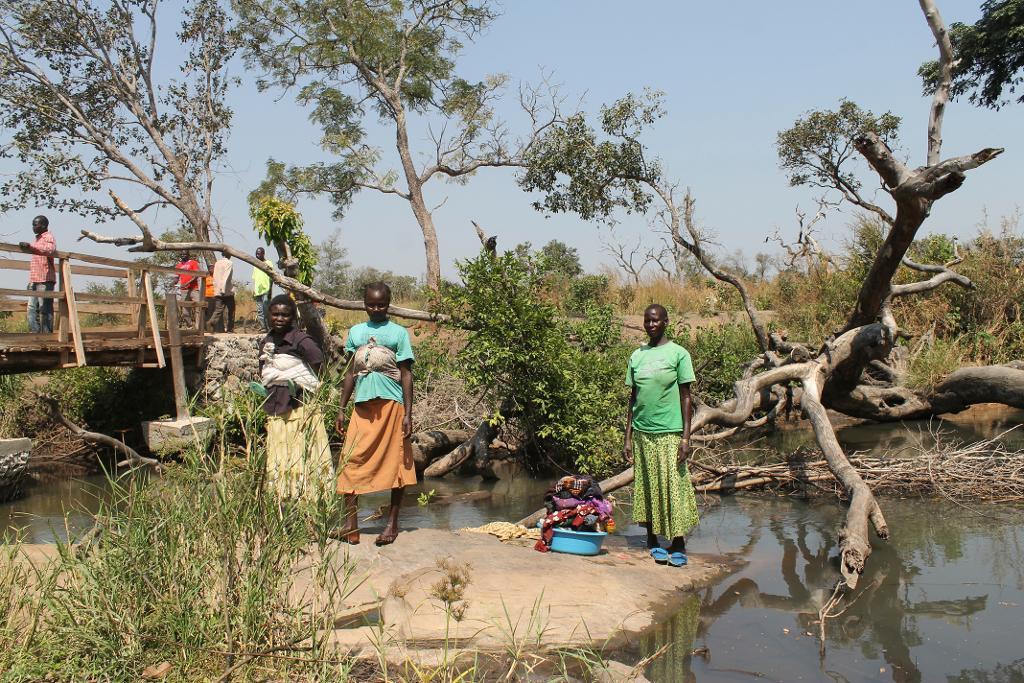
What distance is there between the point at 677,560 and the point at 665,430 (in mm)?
843

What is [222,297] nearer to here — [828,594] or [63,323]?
[63,323]

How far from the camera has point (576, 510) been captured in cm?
564

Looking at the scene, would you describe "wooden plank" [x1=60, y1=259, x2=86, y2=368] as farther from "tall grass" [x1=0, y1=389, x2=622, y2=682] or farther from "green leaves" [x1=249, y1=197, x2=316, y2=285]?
"tall grass" [x1=0, y1=389, x2=622, y2=682]

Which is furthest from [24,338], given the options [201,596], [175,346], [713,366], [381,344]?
[713,366]

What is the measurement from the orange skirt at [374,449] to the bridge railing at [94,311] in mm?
6138

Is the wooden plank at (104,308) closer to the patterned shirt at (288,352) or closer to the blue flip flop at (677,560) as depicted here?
the patterned shirt at (288,352)

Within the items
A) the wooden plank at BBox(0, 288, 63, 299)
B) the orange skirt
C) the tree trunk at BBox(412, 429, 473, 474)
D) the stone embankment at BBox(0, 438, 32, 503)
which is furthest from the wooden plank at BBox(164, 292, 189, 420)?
the orange skirt

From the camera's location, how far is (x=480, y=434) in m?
→ 9.95

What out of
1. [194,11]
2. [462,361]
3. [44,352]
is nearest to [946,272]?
[462,361]


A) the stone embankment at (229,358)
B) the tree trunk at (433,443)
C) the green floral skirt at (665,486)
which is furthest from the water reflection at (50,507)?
the green floral skirt at (665,486)

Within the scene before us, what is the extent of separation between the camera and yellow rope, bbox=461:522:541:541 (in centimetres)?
620

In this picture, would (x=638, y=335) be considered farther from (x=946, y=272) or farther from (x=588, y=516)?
(x=588, y=516)

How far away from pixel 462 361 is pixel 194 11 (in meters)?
15.1

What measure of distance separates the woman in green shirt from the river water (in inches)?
18.9
